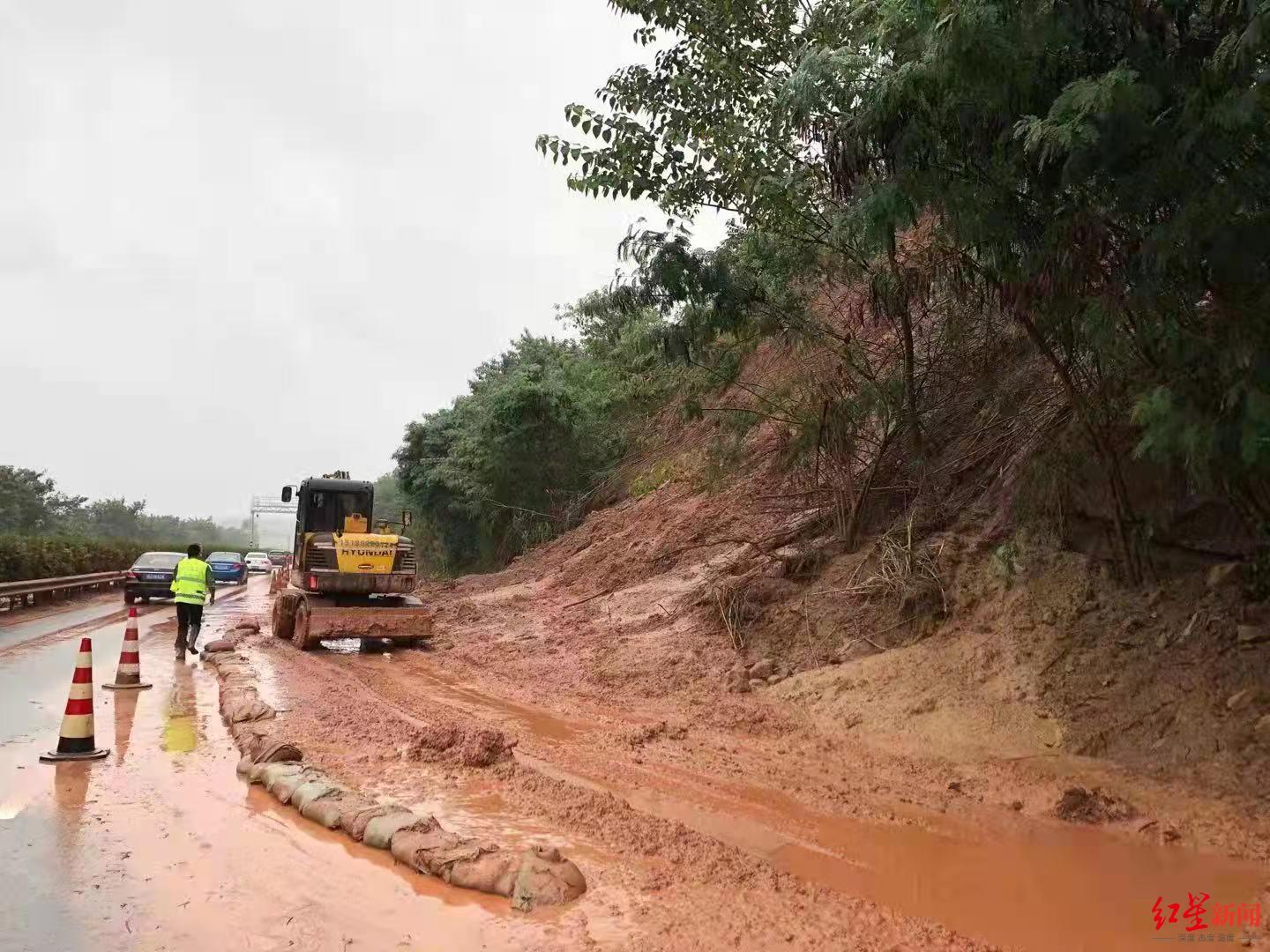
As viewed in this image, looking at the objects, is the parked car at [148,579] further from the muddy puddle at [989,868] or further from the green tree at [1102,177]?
the green tree at [1102,177]

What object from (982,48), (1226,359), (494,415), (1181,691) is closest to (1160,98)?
(982,48)

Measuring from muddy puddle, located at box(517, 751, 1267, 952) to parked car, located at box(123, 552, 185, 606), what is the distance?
2097 cm

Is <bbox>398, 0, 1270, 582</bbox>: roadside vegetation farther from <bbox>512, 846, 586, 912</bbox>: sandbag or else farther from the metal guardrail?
the metal guardrail

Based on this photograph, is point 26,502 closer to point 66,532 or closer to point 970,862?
point 66,532

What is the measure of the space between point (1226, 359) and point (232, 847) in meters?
6.28

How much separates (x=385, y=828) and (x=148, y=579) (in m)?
21.2

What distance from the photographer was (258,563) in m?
57.2

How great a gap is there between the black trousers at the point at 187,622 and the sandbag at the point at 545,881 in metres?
10.0

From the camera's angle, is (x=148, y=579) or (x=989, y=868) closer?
(x=989, y=868)

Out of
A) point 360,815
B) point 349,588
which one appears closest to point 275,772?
point 360,815

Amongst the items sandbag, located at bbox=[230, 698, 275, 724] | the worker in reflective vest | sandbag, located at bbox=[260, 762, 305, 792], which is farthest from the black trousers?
sandbag, located at bbox=[260, 762, 305, 792]

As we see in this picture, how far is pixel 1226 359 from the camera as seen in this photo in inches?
187

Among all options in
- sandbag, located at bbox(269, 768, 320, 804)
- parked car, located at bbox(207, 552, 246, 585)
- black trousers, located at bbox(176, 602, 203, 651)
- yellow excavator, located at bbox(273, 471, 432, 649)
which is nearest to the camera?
sandbag, located at bbox(269, 768, 320, 804)

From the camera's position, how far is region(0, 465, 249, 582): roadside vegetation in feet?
77.5
